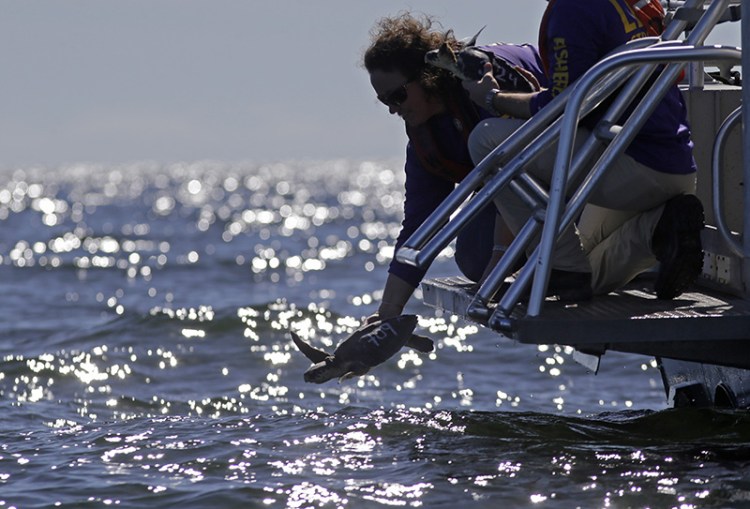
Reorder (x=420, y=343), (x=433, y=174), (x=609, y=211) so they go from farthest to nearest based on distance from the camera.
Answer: (x=433, y=174), (x=420, y=343), (x=609, y=211)

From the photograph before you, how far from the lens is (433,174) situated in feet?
18.8

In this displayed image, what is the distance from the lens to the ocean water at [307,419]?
16.2 ft

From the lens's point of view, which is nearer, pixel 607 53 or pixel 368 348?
pixel 607 53

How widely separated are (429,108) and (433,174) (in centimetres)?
41

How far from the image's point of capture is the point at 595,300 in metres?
4.89

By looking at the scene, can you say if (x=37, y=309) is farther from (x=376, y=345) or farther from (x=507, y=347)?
(x=376, y=345)

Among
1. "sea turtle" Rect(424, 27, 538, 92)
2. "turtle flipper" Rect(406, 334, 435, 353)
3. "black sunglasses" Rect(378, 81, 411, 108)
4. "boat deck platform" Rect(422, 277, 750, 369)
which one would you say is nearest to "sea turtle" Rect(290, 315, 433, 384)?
"turtle flipper" Rect(406, 334, 435, 353)

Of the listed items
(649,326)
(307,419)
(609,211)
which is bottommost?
(307,419)

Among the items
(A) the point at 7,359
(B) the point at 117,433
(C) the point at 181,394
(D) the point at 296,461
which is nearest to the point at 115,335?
(A) the point at 7,359

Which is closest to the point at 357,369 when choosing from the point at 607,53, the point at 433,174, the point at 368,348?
the point at 368,348

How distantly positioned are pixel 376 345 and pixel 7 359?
210 inches

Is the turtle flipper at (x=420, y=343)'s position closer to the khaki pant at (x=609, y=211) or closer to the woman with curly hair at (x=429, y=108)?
the woman with curly hair at (x=429, y=108)

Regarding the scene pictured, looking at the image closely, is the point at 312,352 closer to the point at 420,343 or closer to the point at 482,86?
the point at 420,343

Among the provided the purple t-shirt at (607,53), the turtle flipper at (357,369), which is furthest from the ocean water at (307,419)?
the purple t-shirt at (607,53)
